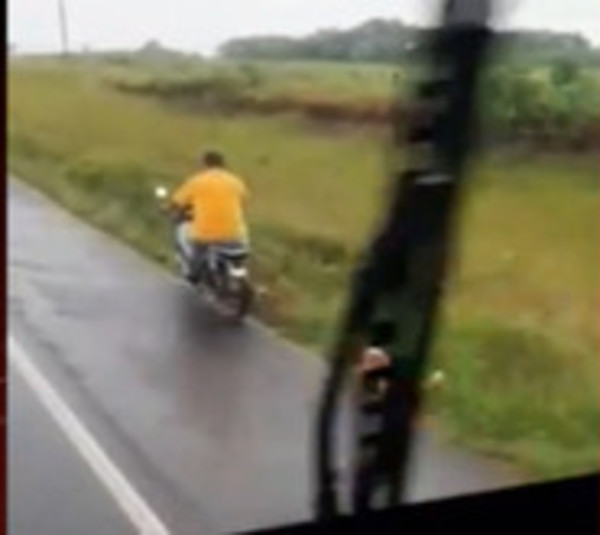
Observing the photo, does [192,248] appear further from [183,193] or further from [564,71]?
[564,71]

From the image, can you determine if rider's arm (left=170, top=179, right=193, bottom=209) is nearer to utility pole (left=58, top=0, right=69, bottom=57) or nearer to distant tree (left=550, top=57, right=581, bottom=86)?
utility pole (left=58, top=0, right=69, bottom=57)

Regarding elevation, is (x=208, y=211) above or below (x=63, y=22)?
below

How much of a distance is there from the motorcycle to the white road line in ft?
1.07

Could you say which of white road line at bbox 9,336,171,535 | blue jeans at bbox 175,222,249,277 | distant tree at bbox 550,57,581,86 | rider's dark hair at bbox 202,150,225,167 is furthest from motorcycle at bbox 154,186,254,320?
distant tree at bbox 550,57,581,86

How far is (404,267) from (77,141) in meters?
0.63

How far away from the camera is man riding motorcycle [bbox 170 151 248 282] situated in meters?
2.34

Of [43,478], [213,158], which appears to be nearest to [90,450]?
[43,478]

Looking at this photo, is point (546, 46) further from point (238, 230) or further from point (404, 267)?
point (238, 230)

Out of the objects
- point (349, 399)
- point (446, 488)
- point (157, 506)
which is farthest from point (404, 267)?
point (157, 506)

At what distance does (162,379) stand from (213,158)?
0.40 m

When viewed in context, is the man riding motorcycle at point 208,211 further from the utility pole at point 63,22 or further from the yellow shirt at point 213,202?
the utility pole at point 63,22

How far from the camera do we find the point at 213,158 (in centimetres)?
234

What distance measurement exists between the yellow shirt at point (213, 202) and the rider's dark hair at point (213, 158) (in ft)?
0.04

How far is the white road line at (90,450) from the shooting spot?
86.7 inches
